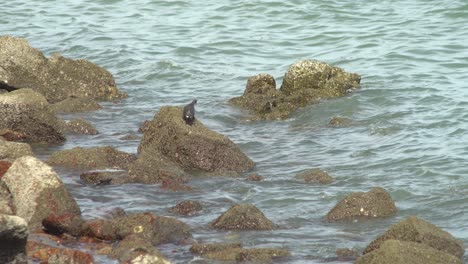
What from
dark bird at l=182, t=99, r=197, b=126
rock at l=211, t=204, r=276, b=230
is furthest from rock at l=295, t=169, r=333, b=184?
rock at l=211, t=204, r=276, b=230

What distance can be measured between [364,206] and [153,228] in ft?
9.85

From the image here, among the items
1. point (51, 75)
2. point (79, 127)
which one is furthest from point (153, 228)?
point (51, 75)

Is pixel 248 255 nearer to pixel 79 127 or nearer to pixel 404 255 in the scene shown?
pixel 404 255

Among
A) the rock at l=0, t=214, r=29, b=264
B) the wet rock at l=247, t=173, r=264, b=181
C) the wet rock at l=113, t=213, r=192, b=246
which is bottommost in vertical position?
the wet rock at l=247, t=173, r=264, b=181

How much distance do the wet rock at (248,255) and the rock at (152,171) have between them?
3394 millimetres

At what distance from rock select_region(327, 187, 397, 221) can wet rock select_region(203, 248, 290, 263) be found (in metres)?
1.84

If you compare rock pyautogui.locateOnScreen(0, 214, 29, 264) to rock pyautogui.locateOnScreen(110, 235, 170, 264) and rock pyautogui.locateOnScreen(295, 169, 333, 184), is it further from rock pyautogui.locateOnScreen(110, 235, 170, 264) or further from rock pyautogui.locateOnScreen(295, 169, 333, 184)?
rock pyautogui.locateOnScreen(295, 169, 333, 184)

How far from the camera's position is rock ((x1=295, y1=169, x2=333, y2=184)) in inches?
571

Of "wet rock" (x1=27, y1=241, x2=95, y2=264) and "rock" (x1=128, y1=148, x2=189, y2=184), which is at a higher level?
"wet rock" (x1=27, y1=241, x2=95, y2=264)

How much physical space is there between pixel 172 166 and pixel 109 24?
15.6 meters

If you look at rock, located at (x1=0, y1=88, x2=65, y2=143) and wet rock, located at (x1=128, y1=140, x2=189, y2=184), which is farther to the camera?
rock, located at (x1=0, y1=88, x2=65, y2=143)

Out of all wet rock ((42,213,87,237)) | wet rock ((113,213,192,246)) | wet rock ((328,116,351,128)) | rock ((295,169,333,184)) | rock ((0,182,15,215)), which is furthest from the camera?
wet rock ((328,116,351,128))

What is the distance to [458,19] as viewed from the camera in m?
27.1

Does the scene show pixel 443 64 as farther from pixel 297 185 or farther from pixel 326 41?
pixel 297 185
